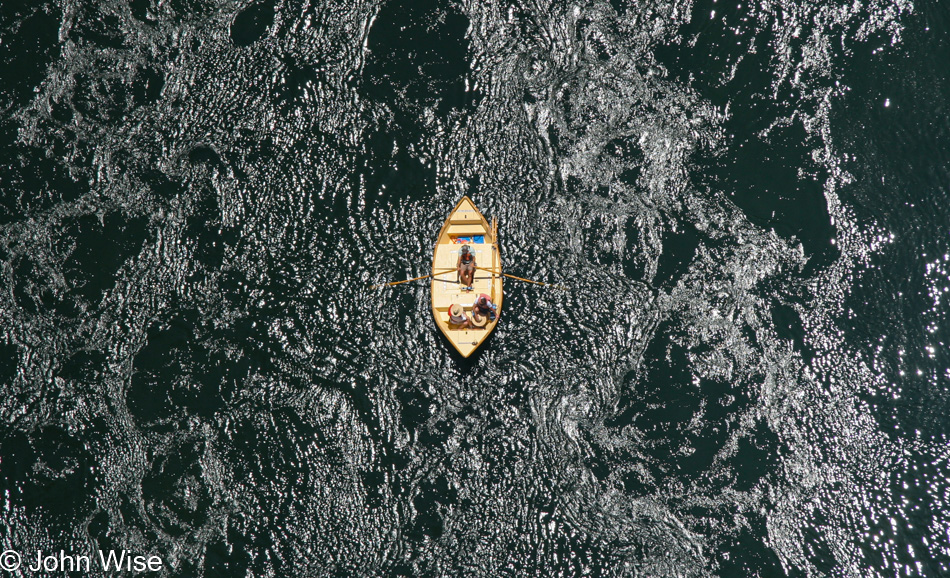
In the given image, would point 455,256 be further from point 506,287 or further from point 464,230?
point 506,287

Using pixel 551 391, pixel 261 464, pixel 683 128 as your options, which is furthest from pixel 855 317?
pixel 261 464

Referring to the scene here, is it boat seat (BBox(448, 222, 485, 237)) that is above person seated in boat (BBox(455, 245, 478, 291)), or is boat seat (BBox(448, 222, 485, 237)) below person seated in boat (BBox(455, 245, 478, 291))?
above

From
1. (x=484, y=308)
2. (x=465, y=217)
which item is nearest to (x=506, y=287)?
(x=484, y=308)

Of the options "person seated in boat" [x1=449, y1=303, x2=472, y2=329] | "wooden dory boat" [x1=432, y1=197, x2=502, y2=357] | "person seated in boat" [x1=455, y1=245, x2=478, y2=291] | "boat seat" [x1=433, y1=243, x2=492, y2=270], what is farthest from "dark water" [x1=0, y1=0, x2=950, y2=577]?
"person seated in boat" [x1=455, y1=245, x2=478, y2=291]

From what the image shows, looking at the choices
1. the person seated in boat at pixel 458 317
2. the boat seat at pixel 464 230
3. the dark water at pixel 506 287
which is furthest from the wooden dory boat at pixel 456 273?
the dark water at pixel 506 287

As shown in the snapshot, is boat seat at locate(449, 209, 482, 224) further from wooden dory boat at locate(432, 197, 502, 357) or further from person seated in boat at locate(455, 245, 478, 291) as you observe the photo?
person seated in boat at locate(455, 245, 478, 291)

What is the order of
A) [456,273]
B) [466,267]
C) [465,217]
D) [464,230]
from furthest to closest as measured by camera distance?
1. [465,217]
2. [464,230]
3. [456,273]
4. [466,267]
